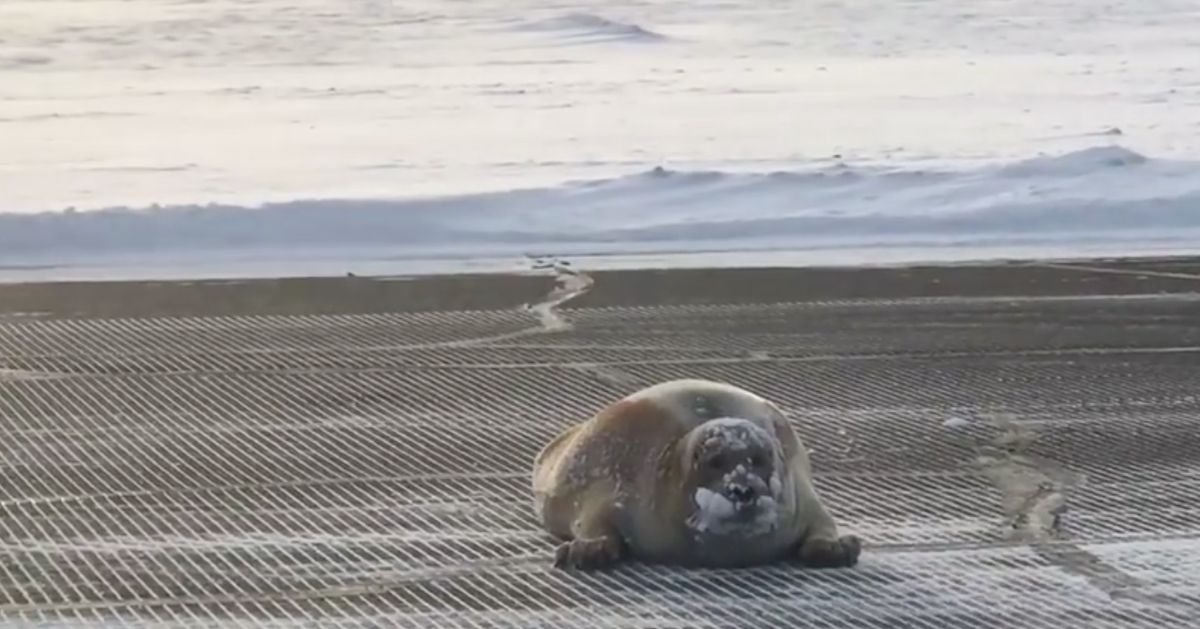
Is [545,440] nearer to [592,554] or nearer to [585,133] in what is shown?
[592,554]

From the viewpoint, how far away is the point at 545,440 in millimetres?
5695

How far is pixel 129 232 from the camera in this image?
33.0 feet

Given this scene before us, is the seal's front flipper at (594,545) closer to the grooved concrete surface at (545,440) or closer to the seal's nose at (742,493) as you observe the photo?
the grooved concrete surface at (545,440)

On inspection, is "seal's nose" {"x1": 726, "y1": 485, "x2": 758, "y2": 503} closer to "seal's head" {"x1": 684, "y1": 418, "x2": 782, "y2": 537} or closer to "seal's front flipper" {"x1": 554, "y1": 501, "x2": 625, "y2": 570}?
"seal's head" {"x1": 684, "y1": 418, "x2": 782, "y2": 537}

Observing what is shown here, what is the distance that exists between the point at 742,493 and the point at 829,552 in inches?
10.7

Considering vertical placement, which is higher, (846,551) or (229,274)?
(846,551)

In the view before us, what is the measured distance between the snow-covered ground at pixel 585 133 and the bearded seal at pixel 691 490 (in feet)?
15.8

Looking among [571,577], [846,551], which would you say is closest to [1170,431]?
[846,551]

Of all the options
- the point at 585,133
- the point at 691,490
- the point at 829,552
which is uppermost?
the point at 691,490

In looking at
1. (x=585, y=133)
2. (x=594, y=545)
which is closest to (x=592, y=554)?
(x=594, y=545)

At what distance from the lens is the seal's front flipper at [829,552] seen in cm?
431

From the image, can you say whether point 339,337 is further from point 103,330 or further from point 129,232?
point 129,232

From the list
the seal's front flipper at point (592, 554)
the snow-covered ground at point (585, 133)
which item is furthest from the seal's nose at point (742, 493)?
the snow-covered ground at point (585, 133)

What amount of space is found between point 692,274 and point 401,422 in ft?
10.0
